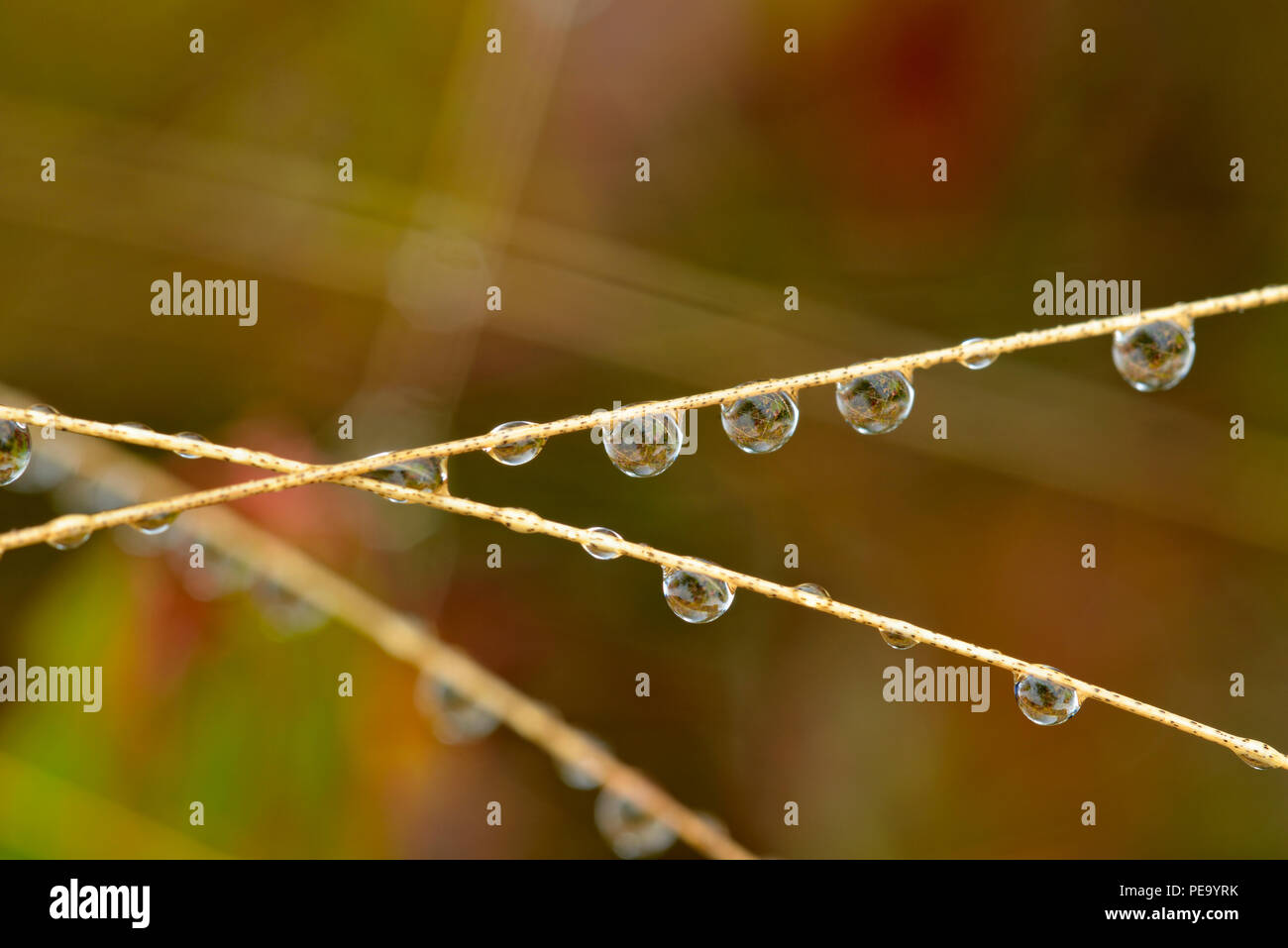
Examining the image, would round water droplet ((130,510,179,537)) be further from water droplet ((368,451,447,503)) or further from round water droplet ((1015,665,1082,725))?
round water droplet ((1015,665,1082,725))

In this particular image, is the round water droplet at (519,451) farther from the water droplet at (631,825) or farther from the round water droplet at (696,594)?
the water droplet at (631,825)

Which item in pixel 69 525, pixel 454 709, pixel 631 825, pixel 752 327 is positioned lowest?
pixel 631 825

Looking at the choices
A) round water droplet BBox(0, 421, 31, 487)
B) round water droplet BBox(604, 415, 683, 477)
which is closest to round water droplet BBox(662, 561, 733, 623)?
round water droplet BBox(604, 415, 683, 477)

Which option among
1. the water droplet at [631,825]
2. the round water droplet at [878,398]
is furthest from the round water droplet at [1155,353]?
the water droplet at [631,825]

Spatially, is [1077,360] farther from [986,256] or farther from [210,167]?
[210,167]

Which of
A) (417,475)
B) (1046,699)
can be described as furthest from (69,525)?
(1046,699)

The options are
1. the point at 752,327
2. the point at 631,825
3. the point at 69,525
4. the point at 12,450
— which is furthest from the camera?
the point at 752,327

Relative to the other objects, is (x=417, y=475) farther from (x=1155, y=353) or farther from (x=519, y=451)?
(x=1155, y=353)
